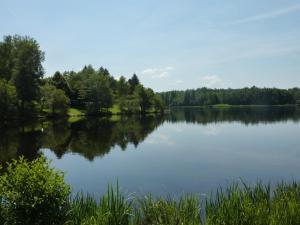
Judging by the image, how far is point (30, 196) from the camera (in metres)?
9.99

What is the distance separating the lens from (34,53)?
9094cm

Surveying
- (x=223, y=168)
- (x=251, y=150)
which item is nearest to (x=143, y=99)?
(x=251, y=150)

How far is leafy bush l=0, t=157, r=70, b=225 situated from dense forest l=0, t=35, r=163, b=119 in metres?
71.1

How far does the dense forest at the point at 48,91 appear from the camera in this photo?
284 feet

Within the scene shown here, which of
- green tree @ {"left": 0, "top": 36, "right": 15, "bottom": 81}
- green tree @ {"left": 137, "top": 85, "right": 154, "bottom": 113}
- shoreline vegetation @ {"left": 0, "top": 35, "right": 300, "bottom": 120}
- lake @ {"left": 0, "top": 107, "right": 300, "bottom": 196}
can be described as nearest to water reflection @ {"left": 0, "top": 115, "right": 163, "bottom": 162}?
lake @ {"left": 0, "top": 107, "right": 300, "bottom": 196}

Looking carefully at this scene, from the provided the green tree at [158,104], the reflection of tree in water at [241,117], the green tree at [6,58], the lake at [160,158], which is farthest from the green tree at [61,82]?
the lake at [160,158]

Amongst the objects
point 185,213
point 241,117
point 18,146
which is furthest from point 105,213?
point 241,117

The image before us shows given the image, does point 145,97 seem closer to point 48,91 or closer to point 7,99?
point 48,91

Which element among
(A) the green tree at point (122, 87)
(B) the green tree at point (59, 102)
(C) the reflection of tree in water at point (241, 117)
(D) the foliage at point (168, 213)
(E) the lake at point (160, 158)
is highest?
(A) the green tree at point (122, 87)

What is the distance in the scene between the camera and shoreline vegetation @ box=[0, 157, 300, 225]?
10.1m

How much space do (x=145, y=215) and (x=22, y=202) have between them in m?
4.76

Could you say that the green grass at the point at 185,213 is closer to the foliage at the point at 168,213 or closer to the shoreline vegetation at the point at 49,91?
the foliage at the point at 168,213

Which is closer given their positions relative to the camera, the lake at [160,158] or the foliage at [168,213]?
the foliage at [168,213]

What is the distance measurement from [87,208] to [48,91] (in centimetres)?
Answer: 9014
